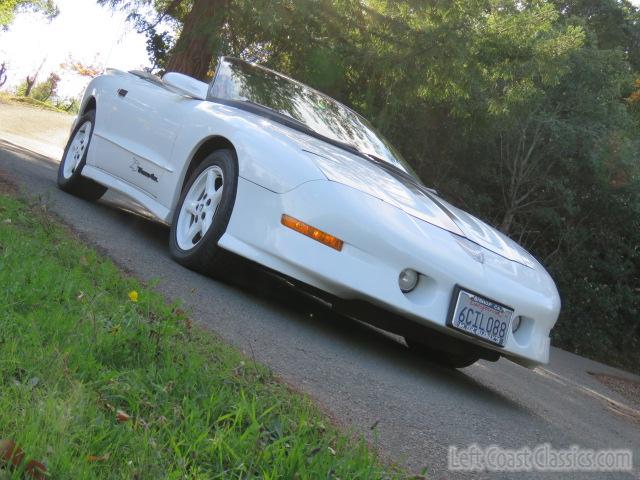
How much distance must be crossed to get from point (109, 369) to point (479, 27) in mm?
10582

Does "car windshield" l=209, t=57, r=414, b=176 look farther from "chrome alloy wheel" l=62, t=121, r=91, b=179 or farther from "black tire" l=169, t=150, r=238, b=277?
"chrome alloy wheel" l=62, t=121, r=91, b=179

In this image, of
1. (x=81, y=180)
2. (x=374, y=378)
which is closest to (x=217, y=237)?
(x=374, y=378)

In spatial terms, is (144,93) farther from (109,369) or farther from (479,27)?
(479,27)

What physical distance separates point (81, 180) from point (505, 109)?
24.9 feet

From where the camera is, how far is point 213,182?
5.36 metres

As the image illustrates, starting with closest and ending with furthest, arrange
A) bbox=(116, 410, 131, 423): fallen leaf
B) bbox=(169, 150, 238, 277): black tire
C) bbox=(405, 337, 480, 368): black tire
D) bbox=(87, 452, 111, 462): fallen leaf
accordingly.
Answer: bbox=(87, 452, 111, 462): fallen leaf, bbox=(116, 410, 131, 423): fallen leaf, bbox=(169, 150, 238, 277): black tire, bbox=(405, 337, 480, 368): black tire

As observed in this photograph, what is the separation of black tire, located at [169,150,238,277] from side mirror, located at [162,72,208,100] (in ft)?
3.22

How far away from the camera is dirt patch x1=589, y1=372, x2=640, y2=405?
10031mm

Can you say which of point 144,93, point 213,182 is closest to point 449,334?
point 213,182

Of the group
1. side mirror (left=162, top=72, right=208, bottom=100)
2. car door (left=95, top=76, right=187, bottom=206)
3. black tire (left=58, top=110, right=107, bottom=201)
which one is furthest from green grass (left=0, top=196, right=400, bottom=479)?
black tire (left=58, top=110, right=107, bottom=201)

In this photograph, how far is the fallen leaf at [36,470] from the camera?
193 centimetres

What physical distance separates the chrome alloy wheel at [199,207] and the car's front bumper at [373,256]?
1.24ft

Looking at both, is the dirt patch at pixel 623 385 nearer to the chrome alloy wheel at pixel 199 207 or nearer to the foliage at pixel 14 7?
the chrome alloy wheel at pixel 199 207

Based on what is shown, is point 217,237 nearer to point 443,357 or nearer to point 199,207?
point 199,207
